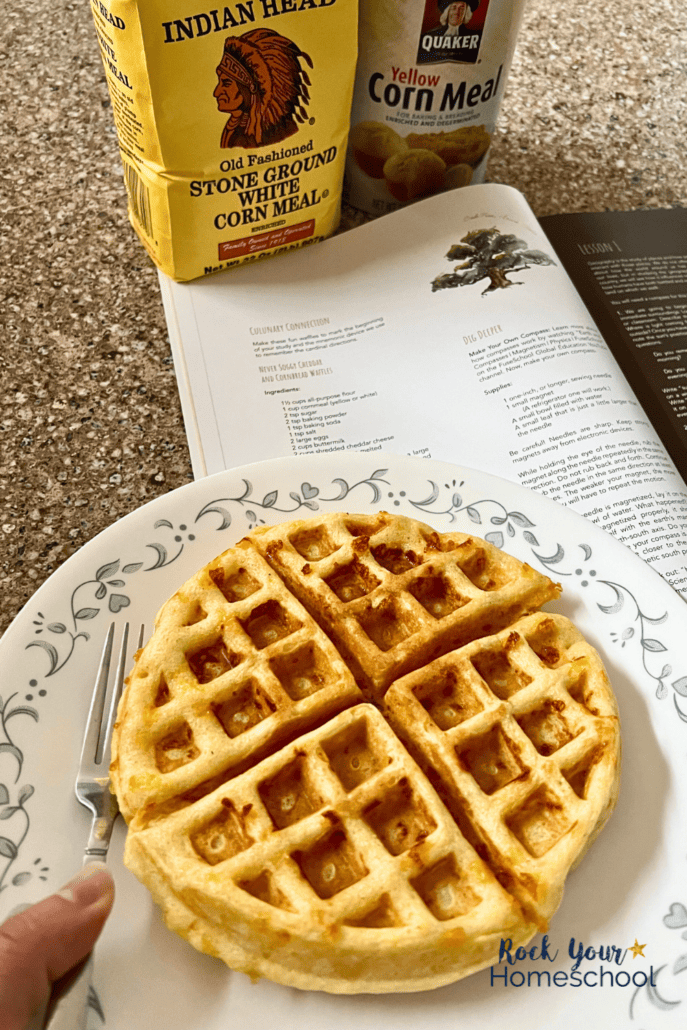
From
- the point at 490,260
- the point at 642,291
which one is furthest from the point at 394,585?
the point at 642,291

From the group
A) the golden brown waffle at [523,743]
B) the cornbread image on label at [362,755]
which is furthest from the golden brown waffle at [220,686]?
the golden brown waffle at [523,743]

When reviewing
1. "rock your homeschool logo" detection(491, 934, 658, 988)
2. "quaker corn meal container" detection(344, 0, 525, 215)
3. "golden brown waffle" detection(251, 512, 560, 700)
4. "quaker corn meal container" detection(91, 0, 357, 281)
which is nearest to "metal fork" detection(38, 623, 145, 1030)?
"golden brown waffle" detection(251, 512, 560, 700)

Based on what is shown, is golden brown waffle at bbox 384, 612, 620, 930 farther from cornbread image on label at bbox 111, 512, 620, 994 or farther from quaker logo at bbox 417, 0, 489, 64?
quaker logo at bbox 417, 0, 489, 64

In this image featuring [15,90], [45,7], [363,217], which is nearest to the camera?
[363,217]

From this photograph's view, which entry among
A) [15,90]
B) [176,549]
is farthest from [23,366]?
[15,90]

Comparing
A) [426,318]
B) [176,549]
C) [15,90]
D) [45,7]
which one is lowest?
[176,549]

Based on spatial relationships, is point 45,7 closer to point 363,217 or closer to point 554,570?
point 363,217

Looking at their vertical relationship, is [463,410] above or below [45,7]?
below
